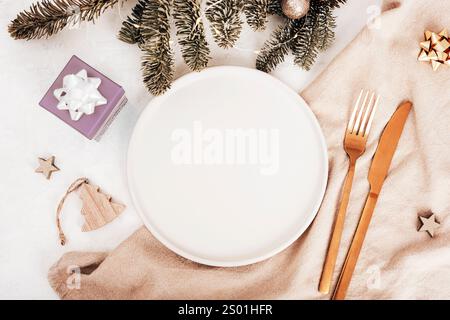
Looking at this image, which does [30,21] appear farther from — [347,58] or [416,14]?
[416,14]

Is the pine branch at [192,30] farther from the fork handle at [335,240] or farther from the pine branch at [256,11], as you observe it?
the fork handle at [335,240]

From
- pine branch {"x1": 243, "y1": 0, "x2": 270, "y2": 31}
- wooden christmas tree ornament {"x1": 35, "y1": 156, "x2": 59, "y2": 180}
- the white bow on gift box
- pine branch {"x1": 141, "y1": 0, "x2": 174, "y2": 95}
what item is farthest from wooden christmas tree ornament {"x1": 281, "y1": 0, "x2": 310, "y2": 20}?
wooden christmas tree ornament {"x1": 35, "y1": 156, "x2": 59, "y2": 180}

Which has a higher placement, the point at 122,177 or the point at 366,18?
the point at 366,18

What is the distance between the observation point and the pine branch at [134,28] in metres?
0.59

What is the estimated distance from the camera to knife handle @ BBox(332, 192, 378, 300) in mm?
668

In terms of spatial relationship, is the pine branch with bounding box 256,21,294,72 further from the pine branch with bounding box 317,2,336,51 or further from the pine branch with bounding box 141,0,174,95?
the pine branch with bounding box 141,0,174,95

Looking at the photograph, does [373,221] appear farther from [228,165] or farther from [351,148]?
[228,165]

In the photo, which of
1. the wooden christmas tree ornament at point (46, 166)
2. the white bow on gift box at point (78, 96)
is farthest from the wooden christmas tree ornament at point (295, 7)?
the wooden christmas tree ornament at point (46, 166)

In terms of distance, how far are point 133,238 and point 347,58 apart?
422 mm

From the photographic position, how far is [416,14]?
27.0 inches

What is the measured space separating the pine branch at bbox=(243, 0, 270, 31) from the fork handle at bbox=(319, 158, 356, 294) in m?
0.25

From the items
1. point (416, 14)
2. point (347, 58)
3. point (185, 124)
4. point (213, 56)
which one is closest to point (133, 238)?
point (185, 124)

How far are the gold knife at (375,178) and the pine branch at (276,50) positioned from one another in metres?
0.19

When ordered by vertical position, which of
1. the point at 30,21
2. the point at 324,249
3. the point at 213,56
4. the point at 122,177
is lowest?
the point at 324,249
